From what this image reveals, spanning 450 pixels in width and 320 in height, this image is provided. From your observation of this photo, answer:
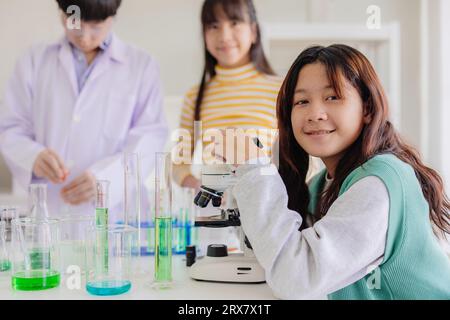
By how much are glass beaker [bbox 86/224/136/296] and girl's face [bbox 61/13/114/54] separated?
521mm

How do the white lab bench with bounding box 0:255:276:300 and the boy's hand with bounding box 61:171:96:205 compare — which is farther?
the boy's hand with bounding box 61:171:96:205

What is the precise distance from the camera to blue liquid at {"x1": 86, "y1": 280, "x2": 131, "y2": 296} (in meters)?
0.73

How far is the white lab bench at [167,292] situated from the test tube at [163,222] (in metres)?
0.02

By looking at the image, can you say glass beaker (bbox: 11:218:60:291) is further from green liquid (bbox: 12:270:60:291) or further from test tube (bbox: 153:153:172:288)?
test tube (bbox: 153:153:172:288)

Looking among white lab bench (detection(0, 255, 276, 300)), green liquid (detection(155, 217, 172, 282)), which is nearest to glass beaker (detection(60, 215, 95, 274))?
white lab bench (detection(0, 255, 276, 300))

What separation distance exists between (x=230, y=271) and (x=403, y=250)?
0.27 m

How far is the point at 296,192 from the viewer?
93 centimetres

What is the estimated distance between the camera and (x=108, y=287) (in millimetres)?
736

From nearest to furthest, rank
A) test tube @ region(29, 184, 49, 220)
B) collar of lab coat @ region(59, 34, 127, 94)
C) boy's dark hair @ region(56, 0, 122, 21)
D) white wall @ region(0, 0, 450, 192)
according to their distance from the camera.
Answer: test tube @ region(29, 184, 49, 220), boy's dark hair @ region(56, 0, 122, 21), collar of lab coat @ region(59, 34, 127, 94), white wall @ region(0, 0, 450, 192)

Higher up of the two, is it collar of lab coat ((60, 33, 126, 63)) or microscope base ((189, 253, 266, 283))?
collar of lab coat ((60, 33, 126, 63))

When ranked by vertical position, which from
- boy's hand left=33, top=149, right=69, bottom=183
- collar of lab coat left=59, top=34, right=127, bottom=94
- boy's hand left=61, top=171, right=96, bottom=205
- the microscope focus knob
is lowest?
the microscope focus knob

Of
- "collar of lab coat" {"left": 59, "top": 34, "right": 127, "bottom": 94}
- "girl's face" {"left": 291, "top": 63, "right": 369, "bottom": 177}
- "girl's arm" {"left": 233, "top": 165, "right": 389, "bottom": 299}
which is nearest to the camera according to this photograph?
"girl's arm" {"left": 233, "top": 165, "right": 389, "bottom": 299}

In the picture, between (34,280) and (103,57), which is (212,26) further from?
(34,280)

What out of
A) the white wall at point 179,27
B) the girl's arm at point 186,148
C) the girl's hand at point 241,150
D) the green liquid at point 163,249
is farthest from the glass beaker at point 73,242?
the white wall at point 179,27
